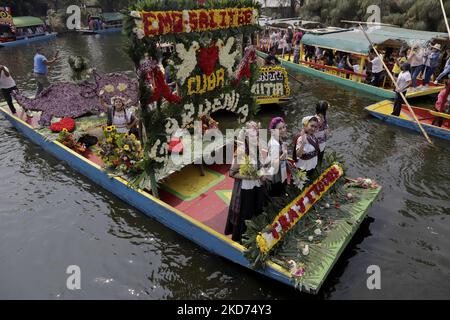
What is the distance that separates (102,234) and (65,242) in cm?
76

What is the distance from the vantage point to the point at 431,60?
52.0ft

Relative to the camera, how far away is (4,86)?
39.4 feet

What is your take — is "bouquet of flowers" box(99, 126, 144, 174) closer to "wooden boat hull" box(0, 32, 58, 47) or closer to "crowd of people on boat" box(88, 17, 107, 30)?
"wooden boat hull" box(0, 32, 58, 47)

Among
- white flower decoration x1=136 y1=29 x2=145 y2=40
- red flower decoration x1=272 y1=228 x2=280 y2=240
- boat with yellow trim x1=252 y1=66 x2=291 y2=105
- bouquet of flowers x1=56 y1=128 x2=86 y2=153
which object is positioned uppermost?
white flower decoration x1=136 y1=29 x2=145 y2=40

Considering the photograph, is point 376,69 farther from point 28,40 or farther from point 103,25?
point 103,25

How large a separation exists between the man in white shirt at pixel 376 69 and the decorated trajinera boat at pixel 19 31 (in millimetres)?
28889

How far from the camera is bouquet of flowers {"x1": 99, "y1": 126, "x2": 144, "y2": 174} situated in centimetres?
812

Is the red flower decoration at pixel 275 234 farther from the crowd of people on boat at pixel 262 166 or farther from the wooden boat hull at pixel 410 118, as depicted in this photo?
the wooden boat hull at pixel 410 118

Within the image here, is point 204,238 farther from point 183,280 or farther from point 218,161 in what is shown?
point 218,161

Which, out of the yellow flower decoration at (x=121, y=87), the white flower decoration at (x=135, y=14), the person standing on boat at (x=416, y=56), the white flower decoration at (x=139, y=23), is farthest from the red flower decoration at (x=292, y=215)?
the person standing on boat at (x=416, y=56)

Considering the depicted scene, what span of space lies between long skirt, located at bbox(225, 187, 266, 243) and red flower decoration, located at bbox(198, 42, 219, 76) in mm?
2665

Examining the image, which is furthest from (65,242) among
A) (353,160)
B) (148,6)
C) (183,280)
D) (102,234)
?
(353,160)

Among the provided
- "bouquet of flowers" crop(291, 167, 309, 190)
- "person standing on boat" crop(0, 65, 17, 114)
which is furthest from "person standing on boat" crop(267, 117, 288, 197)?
"person standing on boat" crop(0, 65, 17, 114)

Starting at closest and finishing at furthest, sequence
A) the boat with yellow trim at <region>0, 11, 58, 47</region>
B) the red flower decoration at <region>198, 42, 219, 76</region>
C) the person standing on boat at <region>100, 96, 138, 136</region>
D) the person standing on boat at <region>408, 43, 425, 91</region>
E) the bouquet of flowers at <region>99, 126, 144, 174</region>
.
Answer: the red flower decoration at <region>198, 42, 219, 76</region>
the bouquet of flowers at <region>99, 126, 144, 174</region>
the person standing on boat at <region>100, 96, 138, 136</region>
the person standing on boat at <region>408, 43, 425, 91</region>
the boat with yellow trim at <region>0, 11, 58, 47</region>
